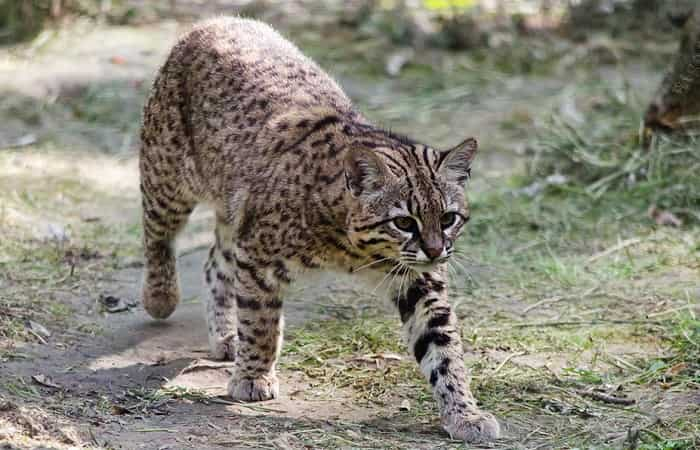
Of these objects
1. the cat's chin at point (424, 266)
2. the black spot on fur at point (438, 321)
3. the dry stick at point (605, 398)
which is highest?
the cat's chin at point (424, 266)

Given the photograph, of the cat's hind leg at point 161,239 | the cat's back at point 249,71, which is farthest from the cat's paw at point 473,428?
the cat's hind leg at point 161,239

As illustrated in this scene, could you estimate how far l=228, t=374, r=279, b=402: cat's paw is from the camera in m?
6.39

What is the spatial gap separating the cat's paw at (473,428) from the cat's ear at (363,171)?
117cm

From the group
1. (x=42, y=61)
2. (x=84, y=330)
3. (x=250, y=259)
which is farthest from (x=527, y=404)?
(x=42, y=61)

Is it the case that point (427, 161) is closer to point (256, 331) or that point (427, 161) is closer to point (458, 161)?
point (458, 161)

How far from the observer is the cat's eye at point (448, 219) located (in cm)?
591

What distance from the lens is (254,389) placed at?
6391mm

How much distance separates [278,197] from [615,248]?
3.27m

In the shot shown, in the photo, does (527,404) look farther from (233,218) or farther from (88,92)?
(88,92)

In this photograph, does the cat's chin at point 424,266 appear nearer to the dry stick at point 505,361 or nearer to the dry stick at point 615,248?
the dry stick at point 505,361

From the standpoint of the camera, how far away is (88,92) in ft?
38.5

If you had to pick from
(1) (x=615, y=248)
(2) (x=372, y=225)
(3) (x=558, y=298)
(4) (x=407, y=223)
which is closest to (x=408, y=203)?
(4) (x=407, y=223)

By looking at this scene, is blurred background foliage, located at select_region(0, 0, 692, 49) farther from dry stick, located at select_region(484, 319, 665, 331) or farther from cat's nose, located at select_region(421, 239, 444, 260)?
cat's nose, located at select_region(421, 239, 444, 260)

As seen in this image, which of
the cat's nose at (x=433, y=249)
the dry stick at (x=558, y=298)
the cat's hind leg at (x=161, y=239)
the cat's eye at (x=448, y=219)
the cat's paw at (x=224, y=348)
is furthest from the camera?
the dry stick at (x=558, y=298)
